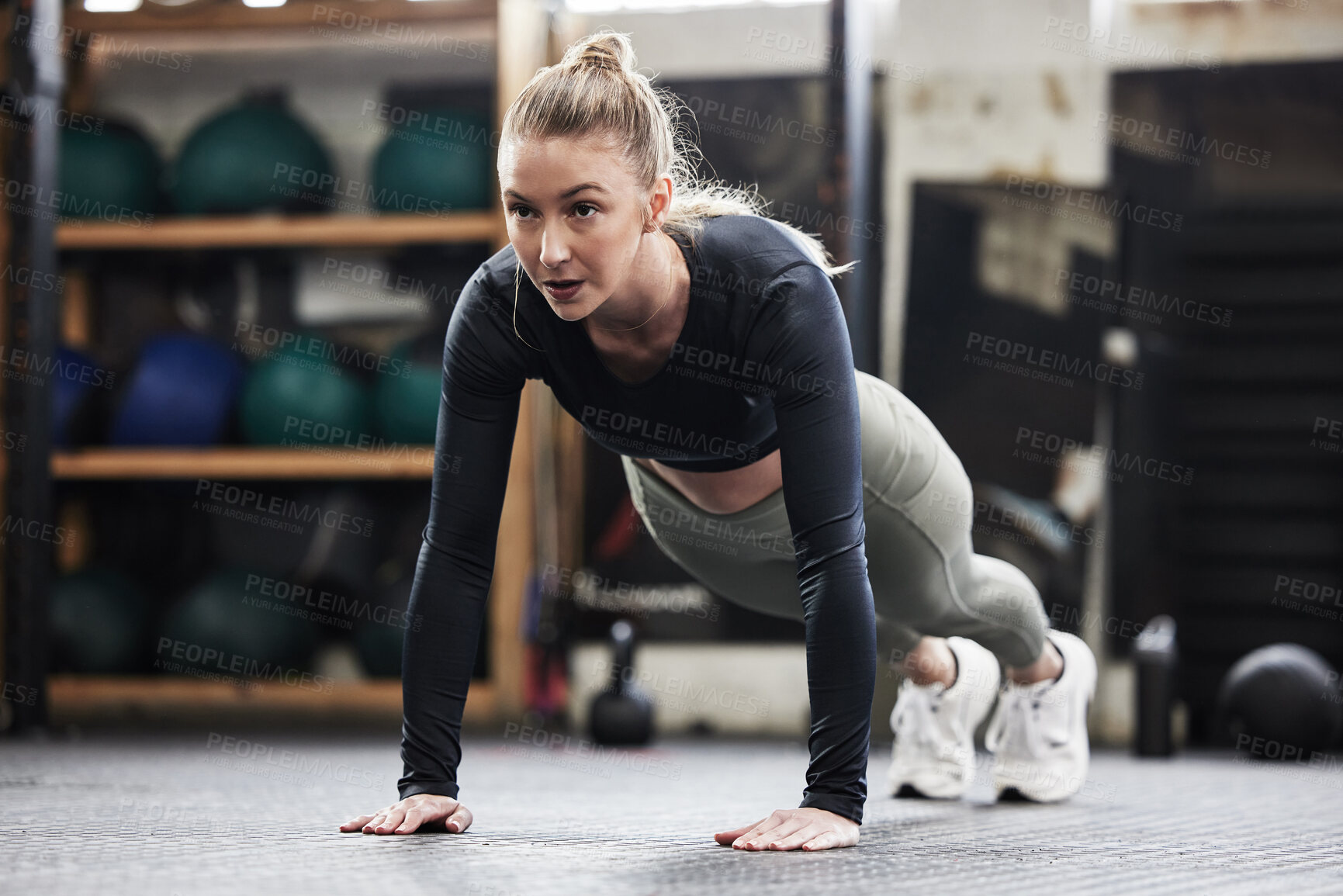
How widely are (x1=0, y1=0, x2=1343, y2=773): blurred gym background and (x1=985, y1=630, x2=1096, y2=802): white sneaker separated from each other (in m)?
1.36

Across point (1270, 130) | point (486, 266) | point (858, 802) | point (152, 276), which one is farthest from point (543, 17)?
point (858, 802)

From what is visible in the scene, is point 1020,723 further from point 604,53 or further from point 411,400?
point 411,400

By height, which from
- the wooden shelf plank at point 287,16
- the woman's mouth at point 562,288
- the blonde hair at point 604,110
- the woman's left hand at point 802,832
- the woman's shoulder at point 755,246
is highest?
the wooden shelf plank at point 287,16

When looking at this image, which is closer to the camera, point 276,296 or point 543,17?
point 543,17

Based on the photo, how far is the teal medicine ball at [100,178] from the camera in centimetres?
378

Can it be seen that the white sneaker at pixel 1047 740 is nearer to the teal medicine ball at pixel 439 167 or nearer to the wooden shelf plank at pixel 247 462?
the wooden shelf plank at pixel 247 462

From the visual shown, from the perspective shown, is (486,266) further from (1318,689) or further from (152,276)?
(152,276)

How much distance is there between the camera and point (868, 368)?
338cm

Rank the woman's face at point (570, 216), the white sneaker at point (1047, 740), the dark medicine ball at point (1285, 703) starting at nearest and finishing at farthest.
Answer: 1. the woman's face at point (570, 216)
2. the white sneaker at point (1047, 740)
3. the dark medicine ball at point (1285, 703)

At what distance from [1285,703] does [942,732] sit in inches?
55.5

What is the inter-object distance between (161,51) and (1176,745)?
3.65m

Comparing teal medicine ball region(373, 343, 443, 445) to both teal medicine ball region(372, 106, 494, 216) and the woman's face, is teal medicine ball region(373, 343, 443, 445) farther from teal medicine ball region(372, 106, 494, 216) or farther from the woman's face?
the woman's face

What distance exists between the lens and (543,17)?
150 inches

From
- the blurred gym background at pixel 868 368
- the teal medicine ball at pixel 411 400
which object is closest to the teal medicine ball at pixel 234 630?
the blurred gym background at pixel 868 368
